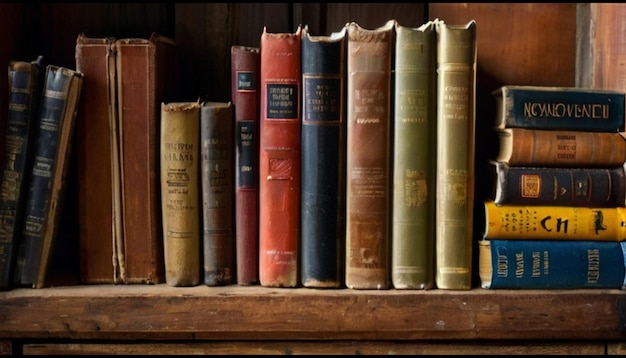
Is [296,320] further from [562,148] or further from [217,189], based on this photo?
[562,148]

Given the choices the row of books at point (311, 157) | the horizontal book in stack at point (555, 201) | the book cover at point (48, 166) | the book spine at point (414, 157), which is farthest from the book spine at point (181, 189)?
the horizontal book in stack at point (555, 201)

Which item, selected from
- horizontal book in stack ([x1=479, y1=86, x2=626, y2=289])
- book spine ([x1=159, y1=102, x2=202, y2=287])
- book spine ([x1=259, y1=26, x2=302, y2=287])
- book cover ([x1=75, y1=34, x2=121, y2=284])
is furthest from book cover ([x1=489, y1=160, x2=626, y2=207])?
book cover ([x1=75, y1=34, x2=121, y2=284])

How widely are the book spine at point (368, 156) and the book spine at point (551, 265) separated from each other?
0.43 feet

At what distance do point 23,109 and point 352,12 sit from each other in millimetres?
490

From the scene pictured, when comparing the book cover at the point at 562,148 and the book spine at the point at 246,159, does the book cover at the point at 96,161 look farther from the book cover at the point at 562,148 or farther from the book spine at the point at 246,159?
the book cover at the point at 562,148

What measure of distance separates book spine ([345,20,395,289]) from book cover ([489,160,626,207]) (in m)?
0.15

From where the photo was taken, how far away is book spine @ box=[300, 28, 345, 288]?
0.82m

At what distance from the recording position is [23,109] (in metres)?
0.83

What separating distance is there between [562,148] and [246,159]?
0.39 meters

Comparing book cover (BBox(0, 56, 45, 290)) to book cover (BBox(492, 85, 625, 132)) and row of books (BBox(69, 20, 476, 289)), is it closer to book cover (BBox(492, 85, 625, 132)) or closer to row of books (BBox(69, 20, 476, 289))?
row of books (BBox(69, 20, 476, 289))

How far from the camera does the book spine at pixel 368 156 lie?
0.82m

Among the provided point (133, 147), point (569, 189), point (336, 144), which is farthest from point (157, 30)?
point (569, 189)

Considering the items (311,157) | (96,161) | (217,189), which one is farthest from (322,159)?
(96,161)

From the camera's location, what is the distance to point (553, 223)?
0.83 m
